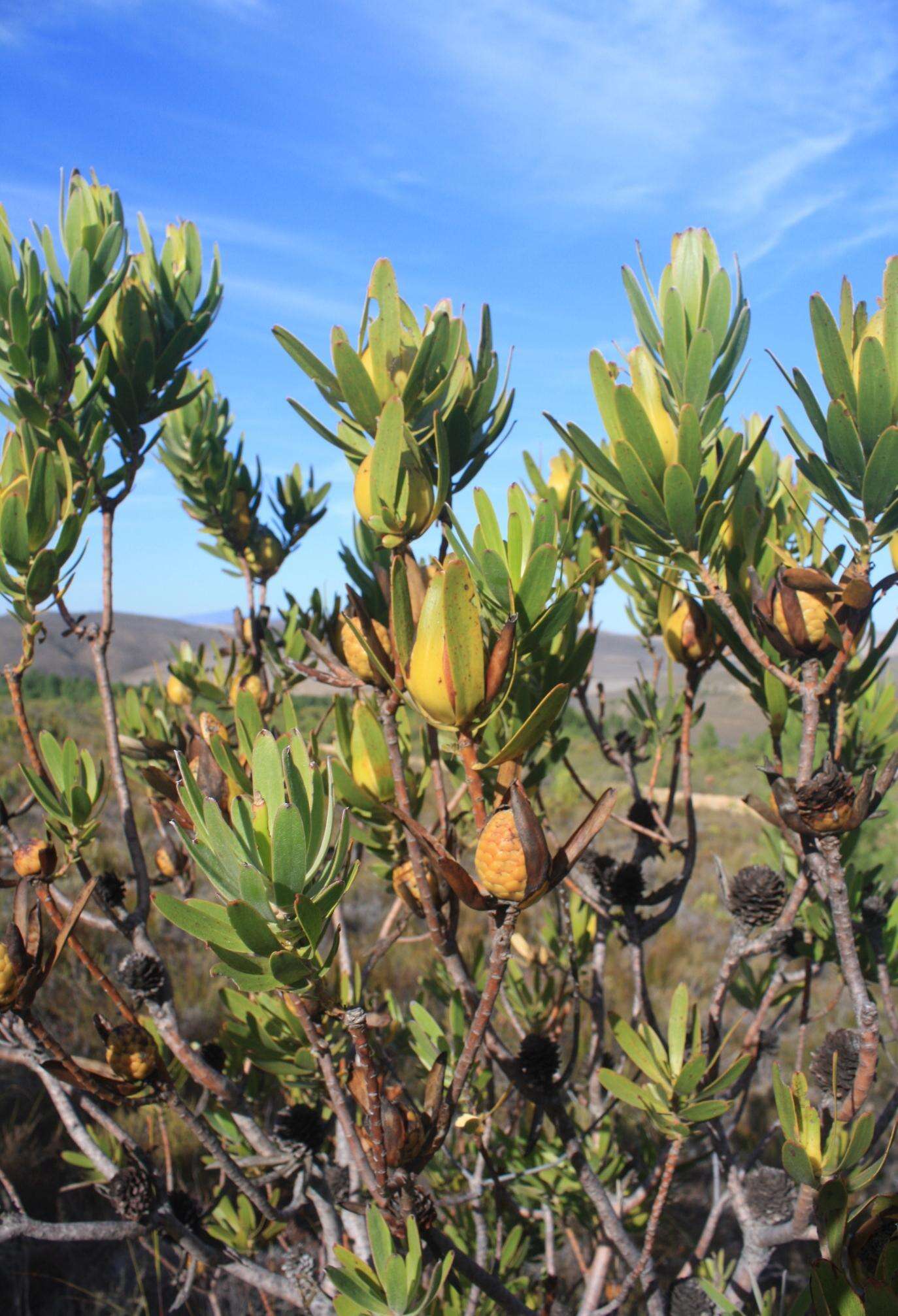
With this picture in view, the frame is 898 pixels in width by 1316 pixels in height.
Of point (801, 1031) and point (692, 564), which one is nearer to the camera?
point (692, 564)

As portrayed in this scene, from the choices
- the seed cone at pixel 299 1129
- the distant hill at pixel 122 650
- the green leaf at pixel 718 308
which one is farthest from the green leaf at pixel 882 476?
the distant hill at pixel 122 650

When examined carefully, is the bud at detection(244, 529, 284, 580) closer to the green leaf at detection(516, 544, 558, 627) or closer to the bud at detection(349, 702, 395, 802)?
the bud at detection(349, 702, 395, 802)

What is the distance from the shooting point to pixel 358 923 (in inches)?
256

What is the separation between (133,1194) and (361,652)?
3.00ft

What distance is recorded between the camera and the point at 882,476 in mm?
889

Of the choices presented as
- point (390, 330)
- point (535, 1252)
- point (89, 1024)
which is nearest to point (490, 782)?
point (390, 330)

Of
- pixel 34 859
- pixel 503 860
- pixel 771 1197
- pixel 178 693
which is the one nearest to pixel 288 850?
pixel 503 860

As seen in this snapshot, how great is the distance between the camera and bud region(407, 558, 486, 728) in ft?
2.31

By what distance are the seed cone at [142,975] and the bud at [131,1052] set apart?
0.50 ft

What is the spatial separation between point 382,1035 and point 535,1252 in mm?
926

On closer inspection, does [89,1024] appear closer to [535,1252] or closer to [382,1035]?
[535,1252]

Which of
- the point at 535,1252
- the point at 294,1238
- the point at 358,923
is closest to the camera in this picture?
the point at 294,1238

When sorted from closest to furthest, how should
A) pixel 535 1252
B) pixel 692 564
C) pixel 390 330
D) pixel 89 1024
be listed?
pixel 390 330
pixel 692 564
pixel 535 1252
pixel 89 1024

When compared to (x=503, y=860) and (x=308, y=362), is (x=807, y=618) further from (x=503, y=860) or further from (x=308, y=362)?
(x=308, y=362)
